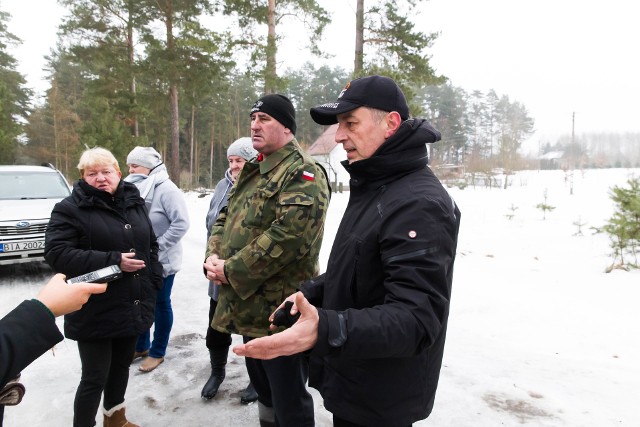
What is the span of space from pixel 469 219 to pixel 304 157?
1250 cm

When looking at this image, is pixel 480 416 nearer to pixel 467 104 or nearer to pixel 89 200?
pixel 89 200

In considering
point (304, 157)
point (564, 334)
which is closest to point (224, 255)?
point (304, 157)

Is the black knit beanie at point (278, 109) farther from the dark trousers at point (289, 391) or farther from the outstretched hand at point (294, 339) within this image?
the outstretched hand at point (294, 339)

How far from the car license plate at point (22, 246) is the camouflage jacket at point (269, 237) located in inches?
222

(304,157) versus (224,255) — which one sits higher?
(304,157)

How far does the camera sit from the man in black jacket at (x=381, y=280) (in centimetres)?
122

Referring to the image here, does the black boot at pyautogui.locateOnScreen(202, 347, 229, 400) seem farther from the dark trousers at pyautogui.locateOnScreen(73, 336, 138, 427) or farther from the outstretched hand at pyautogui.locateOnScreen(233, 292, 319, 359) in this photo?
the outstretched hand at pyautogui.locateOnScreen(233, 292, 319, 359)

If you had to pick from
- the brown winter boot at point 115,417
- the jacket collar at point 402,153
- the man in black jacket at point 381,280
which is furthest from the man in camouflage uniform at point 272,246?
the brown winter boot at point 115,417

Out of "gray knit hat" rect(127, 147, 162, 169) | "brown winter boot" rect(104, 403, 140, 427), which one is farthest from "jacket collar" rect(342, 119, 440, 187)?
"gray knit hat" rect(127, 147, 162, 169)

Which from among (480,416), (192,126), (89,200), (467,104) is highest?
(467,104)

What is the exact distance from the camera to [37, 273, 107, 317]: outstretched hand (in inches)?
55.6

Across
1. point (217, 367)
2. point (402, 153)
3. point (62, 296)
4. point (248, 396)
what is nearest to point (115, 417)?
point (217, 367)

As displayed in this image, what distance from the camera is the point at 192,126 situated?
39.4m

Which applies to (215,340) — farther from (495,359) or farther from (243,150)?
(495,359)
